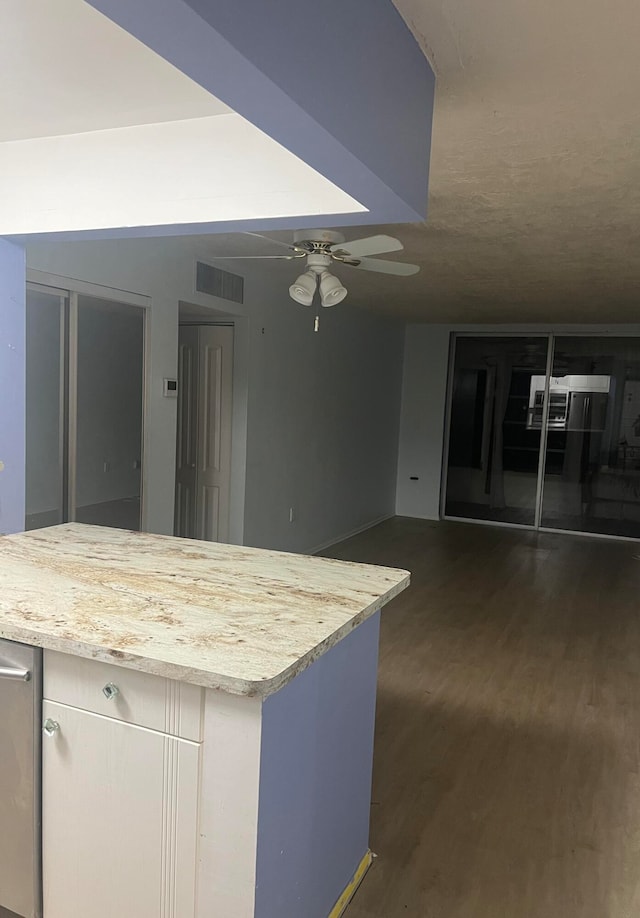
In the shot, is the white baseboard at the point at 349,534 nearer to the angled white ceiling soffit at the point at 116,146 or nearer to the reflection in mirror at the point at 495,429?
the reflection in mirror at the point at 495,429

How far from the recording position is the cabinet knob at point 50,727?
165cm

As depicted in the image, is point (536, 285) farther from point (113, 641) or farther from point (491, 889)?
point (113, 641)

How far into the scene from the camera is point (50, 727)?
1.65 m

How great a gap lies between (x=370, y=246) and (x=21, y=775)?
243cm

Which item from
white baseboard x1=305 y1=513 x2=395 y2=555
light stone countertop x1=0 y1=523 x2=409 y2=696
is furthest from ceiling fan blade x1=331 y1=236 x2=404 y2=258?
white baseboard x1=305 y1=513 x2=395 y2=555

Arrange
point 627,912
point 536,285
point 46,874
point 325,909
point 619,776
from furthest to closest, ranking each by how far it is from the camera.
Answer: point 536,285 < point 619,776 < point 627,912 < point 325,909 < point 46,874

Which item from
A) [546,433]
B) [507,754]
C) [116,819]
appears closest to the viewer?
[116,819]

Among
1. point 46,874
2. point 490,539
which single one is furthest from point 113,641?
point 490,539

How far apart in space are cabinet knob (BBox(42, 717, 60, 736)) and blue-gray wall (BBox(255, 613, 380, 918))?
1.86 ft

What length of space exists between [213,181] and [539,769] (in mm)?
2603

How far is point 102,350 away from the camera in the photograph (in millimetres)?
3723

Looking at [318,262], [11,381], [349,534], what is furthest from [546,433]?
[11,381]

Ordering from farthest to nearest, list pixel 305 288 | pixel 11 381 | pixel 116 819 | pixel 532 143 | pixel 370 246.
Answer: pixel 305 288, pixel 370 246, pixel 11 381, pixel 532 143, pixel 116 819

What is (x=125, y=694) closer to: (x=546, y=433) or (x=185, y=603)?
(x=185, y=603)
